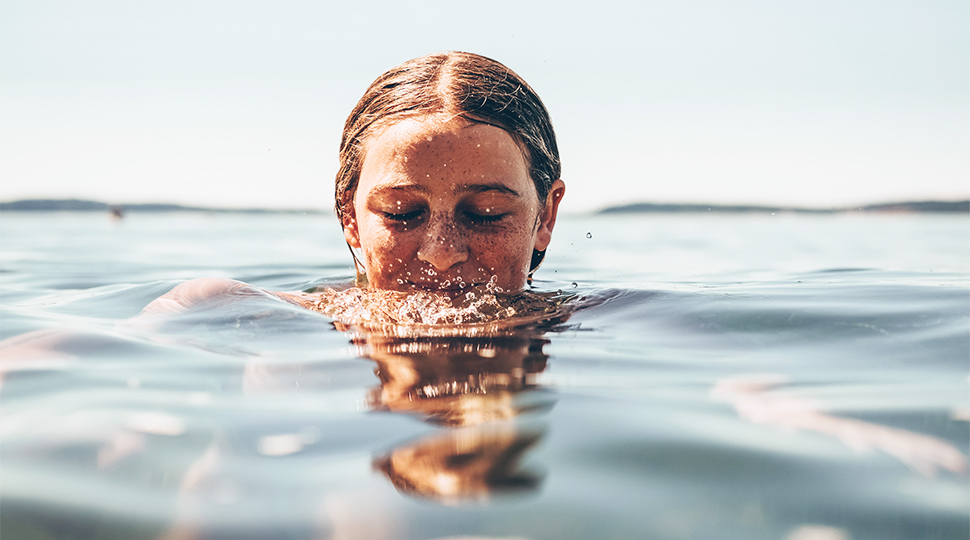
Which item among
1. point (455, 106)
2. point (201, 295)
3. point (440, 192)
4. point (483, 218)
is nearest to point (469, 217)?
point (483, 218)

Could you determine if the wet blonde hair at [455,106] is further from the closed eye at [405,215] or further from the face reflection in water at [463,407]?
the face reflection in water at [463,407]

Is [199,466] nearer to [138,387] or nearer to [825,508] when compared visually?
[138,387]

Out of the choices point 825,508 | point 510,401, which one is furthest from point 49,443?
point 825,508

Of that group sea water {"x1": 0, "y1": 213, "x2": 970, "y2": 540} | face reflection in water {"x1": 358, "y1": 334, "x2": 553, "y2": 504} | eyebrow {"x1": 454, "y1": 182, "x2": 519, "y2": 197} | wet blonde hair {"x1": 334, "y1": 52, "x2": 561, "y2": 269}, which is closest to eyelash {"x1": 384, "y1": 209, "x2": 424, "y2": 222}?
eyebrow {"x1": 454, "y1": 182, "x2": 519, "y2": 197}

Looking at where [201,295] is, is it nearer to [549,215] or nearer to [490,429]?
[549,215]

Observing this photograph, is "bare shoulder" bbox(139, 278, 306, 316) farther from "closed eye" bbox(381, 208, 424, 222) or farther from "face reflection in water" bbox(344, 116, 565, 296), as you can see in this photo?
"closed eye" bbox(381, 208, 424, 222)

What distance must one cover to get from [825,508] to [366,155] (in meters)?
2.92

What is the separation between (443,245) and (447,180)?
319 millimetres

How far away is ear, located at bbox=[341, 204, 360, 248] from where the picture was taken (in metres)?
3.92

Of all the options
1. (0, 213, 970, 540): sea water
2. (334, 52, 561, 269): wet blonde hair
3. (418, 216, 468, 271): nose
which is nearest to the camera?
(0, 213, 970, 540): sea water

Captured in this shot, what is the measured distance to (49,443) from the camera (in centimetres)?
153

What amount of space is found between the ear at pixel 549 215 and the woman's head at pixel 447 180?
1.8 inches

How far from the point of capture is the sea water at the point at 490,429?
122 centimetres

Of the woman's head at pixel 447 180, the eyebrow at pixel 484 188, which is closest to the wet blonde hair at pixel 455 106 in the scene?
the woman's head at pixel 447 180
